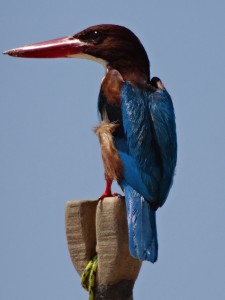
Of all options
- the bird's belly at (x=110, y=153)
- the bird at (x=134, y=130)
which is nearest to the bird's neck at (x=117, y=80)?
the bird at (x=134, y=130)

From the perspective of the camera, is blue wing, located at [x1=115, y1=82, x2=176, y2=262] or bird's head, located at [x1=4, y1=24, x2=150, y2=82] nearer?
blue wing, located at [x1=115, y1=82, x2=176, y2=262]

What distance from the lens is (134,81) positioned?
548cm

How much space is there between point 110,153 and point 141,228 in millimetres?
585

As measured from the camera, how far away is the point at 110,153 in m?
5.27

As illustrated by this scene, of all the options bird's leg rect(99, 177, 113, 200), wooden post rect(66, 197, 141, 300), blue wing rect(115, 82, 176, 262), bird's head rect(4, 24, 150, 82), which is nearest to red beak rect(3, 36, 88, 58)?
bird's head rect(4, 24, 150, 82)

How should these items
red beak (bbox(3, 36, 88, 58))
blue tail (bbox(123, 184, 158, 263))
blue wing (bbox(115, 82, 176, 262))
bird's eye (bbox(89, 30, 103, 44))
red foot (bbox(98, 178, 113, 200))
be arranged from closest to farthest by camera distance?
1. blue tail (bbox(123, 184, 158, 263))
2. blue wing (bbox(115, 82, 176, 262))
3. red foot (bbox(98, 178, 113, 200))
4. bird's eye (bbox(89, 30, 103, 44))
5. red beak (bbox(3, 36, 88, 58))

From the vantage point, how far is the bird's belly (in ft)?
17.3

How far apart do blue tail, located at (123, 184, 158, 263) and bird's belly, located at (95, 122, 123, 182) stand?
229 mm

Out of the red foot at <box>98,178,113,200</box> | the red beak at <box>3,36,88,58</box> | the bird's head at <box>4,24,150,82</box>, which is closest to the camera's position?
the red foot at <box>98,178,113,200</box>

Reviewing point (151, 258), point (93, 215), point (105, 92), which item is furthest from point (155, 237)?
point (105, 92)

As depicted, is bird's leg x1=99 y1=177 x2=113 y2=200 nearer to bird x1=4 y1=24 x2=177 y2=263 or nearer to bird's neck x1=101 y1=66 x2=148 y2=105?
bird x1=4 y1=24 x2=177 y2=263

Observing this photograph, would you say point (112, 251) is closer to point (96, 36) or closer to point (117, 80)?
point (117, 80)

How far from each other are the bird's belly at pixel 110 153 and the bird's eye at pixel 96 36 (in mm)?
656

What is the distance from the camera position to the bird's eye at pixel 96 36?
566 centimetres
